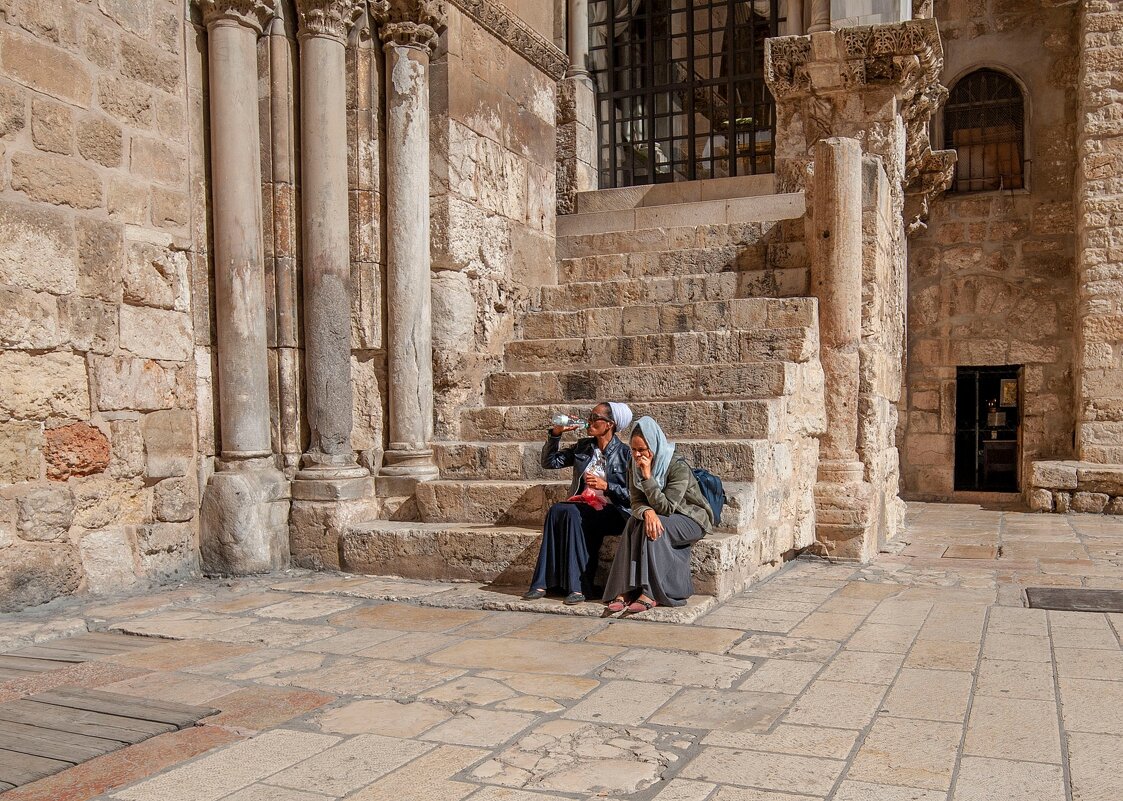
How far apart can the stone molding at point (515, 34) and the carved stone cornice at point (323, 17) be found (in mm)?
950

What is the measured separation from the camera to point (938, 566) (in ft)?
21.6

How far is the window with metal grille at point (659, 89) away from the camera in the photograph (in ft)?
39.0

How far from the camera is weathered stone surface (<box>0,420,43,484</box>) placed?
4809 millimetres

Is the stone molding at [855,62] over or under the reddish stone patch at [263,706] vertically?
over

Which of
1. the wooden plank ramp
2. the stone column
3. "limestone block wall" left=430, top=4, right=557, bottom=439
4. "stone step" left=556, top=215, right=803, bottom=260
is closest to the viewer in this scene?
the wooden plank ramp

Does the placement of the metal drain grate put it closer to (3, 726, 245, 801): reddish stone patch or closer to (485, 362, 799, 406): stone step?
(485, 362, 799, 406): stone step

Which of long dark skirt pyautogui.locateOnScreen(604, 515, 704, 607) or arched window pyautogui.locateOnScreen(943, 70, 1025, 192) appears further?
arched window pyautogui.locateOnScreen(943, 70, 1025, 192)

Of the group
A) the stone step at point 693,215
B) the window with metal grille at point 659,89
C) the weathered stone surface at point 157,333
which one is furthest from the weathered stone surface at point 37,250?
the window with metal grille at point 659,89

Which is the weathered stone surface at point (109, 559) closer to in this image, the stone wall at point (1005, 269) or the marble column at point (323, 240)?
the marble column at point (323, 240)

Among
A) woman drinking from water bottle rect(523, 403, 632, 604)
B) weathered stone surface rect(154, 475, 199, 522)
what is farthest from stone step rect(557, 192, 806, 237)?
weathered stone surface rect(154, 475, 199, 522)

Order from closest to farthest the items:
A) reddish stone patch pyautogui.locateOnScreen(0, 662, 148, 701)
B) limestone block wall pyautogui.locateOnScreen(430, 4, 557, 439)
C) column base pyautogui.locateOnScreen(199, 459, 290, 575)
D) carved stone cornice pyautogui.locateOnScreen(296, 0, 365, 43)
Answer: reddish stone patch pyautogui.locateOnScreen(0, 662, 148, 701)
column base pyautogui.locateOnScreen(199, 459, 290, 575)
carved stone cornice pyautogui.locateOnScreen(296, 0, 365, 43)
limestone block wall pyautogui.locateOnScreen(430, 4, 557, 439)

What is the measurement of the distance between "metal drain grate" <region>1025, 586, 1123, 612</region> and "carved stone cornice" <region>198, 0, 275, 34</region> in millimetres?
5625

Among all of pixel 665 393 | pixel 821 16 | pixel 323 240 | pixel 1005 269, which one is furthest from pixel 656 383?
pixel 1005 269

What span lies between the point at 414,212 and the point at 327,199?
62 cm
